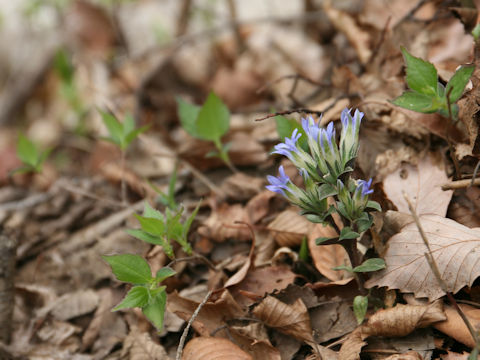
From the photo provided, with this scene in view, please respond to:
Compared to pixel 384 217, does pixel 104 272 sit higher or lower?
lower

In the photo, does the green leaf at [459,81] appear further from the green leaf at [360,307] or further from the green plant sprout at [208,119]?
the green plant sprout at [208,119]

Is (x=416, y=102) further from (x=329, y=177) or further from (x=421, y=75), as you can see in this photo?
(x=329, y=177)

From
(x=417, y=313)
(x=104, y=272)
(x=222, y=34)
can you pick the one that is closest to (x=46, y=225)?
(x=104, y=272)

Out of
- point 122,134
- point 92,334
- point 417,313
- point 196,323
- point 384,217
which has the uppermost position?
point 122,134

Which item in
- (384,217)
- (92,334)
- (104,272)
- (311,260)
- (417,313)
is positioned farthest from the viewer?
(104,272)

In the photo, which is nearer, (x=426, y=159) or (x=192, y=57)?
(x=426, y=159)

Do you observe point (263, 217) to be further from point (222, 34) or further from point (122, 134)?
point (222, 34)
